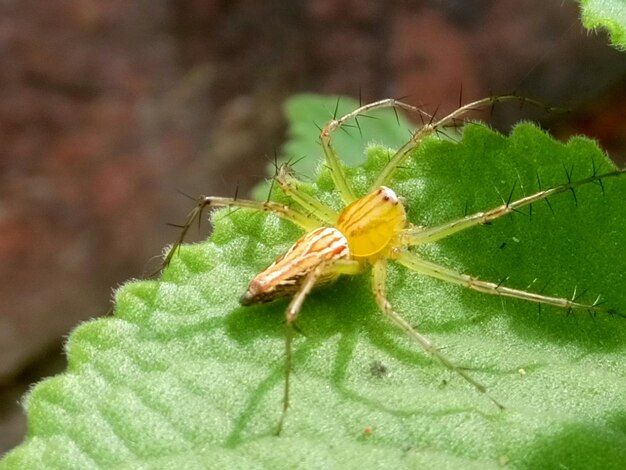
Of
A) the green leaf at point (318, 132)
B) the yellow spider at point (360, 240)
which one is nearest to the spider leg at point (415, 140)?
the yellow spider at point (360, 240)

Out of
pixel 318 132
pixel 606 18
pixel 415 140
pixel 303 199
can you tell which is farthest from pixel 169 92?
pixel 606 18

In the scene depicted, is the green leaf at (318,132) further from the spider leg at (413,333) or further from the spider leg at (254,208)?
the spider leg at (413,333)

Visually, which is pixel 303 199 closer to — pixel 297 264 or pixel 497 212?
pixel 297 264

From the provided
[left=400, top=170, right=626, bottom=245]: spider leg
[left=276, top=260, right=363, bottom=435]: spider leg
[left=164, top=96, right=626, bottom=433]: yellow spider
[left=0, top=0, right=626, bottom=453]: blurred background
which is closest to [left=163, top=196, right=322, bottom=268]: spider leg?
[left=164, top=96, right=626, bottom=433]: yellow spider

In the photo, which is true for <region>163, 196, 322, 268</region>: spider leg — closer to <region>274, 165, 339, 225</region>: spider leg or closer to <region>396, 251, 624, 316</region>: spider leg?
<region>274, 165, 339, 225</region>: spider leg

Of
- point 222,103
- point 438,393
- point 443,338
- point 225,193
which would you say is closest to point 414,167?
point 443,338

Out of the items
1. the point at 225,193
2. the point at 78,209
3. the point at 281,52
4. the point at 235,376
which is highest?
the point at 281,52

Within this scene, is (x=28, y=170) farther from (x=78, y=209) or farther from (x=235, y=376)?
(x=235, y=376)

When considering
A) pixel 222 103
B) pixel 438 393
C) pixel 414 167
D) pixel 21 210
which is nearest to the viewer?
pixel 438 393
